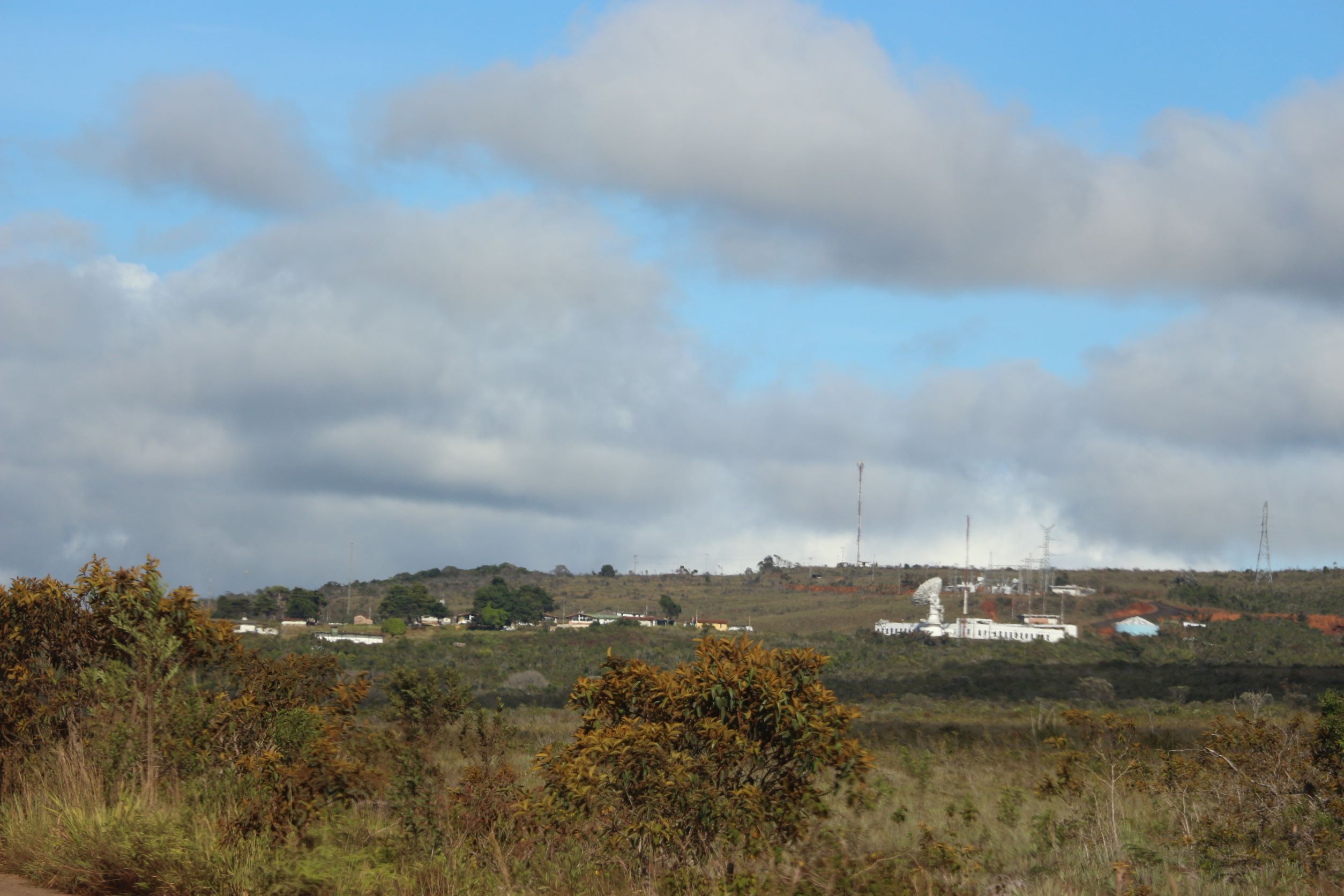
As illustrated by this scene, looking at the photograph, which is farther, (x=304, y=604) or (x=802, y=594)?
(x=802, y=594)

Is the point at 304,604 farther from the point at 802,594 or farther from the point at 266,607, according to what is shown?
the point at 802,594

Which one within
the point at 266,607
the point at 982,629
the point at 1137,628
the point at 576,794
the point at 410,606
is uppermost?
the point at 576,794

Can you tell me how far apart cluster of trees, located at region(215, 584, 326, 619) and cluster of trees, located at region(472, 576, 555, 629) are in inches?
624

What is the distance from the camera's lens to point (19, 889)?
320 inches

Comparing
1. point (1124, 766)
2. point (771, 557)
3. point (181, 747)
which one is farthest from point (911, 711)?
point (771, 557)

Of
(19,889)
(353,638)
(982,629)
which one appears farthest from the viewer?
(982,629)

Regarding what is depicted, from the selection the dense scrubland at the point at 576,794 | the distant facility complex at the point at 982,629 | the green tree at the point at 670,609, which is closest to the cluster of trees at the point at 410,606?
the green tree at the point at 670,609

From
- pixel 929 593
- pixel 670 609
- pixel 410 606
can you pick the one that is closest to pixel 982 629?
pixel 929 593

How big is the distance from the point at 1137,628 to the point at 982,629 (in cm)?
1353

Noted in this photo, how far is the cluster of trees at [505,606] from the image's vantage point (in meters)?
109

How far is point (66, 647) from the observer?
11453 millimetres

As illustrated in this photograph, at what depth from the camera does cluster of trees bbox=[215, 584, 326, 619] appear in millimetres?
107125

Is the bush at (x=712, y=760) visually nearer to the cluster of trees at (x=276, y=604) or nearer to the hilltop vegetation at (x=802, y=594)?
the hilltop vegetation at (x=802, y=594)

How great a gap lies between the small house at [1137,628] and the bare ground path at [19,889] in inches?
3488
